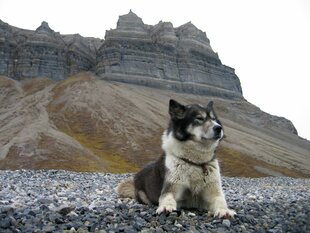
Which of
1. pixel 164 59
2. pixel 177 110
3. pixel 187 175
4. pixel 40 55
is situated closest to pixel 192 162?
pixel 187 175

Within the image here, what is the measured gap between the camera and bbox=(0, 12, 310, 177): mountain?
71.6 m

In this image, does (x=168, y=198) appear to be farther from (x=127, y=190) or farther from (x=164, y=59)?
(x=164, y=59)

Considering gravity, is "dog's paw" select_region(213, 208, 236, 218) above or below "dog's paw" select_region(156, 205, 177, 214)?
above

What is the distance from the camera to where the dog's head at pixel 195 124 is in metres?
9.91

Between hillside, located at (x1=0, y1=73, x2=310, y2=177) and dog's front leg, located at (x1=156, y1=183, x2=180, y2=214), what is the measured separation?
155 ft

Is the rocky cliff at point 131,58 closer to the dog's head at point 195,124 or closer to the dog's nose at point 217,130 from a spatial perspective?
the dog's head at point 195,124

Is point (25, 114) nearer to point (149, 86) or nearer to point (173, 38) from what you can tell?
point (149, 86)

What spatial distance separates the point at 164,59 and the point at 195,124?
14074 cm

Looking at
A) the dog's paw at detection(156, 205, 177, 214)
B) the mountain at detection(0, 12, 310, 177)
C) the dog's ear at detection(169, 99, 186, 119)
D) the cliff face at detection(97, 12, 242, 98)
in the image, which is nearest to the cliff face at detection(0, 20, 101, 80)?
the mountain at detection(0, 12, 310, 177)

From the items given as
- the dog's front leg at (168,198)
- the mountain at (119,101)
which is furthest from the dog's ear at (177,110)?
the mountain at (119,101)

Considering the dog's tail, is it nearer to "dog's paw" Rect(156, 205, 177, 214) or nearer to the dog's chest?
the dog's chest

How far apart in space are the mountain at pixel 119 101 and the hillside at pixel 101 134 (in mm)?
228

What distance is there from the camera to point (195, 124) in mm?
10156

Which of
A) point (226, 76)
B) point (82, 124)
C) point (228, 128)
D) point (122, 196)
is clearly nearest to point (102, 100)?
point (82, 124)
